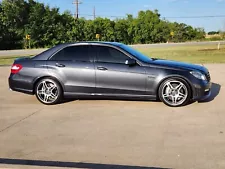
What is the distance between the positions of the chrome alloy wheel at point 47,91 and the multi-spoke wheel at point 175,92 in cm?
244

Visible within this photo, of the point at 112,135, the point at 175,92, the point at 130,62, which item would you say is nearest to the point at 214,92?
the point at 175,92

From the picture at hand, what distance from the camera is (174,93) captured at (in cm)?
800

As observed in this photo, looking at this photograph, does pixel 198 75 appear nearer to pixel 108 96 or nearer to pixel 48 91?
pixel 108 96

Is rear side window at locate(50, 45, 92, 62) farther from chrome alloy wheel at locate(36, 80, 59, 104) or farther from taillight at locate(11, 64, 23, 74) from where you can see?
taillight at locate(11, 64, 23, 74)

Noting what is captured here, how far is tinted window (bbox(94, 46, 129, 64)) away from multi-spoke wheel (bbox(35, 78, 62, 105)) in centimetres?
119

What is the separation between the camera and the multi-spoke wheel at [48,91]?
28.0 feet

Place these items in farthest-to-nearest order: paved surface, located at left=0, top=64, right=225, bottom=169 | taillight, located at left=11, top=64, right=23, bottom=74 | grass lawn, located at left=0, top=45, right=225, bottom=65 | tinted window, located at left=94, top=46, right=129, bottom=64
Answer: grass lawn, located at left=0, top=45, right=225, bottom=65, taillight, located at left=11, top=64, right=23, bottom=74, tinted window, located at left=94, top=46, right=129, bottom=64, paved surface, located at left=0, top=64, right=225, bottom=169

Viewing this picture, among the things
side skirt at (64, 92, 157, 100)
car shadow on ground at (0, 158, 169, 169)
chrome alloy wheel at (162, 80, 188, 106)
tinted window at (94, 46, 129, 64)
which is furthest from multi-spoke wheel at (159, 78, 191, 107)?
car shadow on ground at (0, 158, 169, 169)

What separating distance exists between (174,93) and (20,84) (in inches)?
142

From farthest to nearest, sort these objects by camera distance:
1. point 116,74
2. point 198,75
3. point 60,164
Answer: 1. point 116,74
2. point 198,75
3. point 60,164

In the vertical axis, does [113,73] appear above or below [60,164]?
above

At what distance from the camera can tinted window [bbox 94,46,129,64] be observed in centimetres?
834

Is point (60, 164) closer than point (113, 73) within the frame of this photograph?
Yes

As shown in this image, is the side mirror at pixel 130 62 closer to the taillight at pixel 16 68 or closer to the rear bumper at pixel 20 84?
the rear bumper at pixel 20 84
